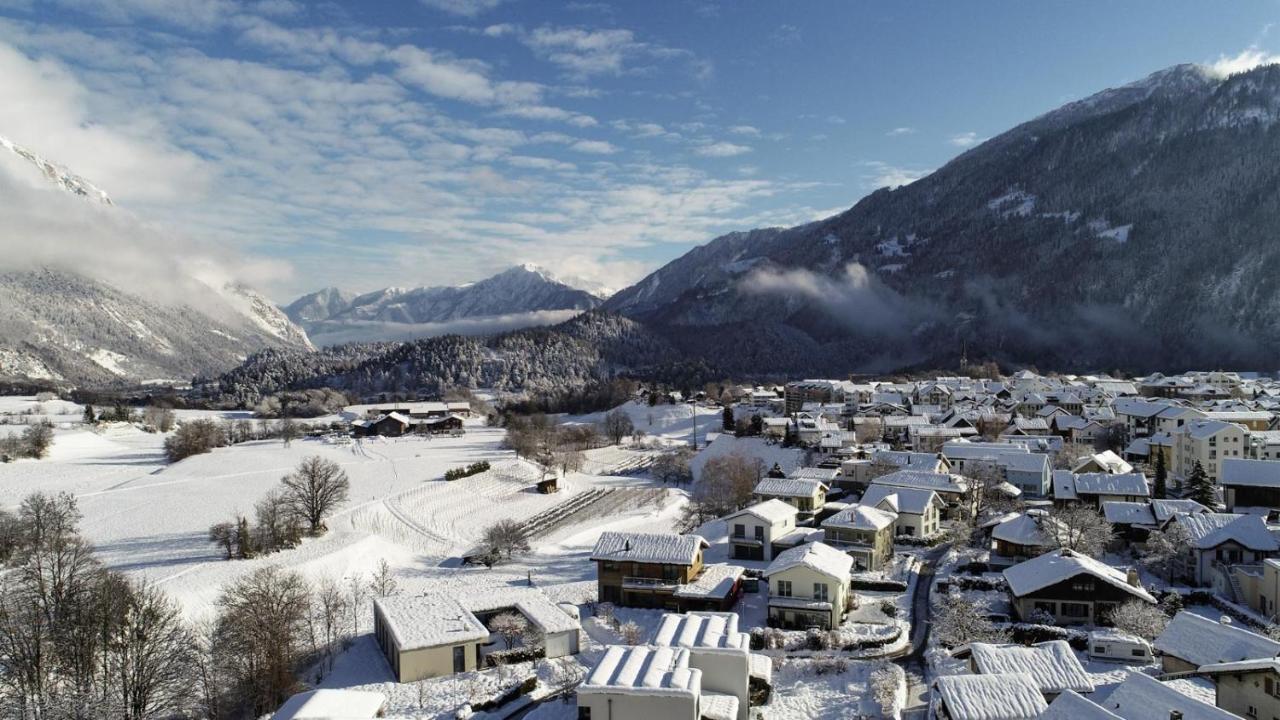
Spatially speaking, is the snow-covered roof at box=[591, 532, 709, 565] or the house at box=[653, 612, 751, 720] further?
the snow-covered roof at box=[591, 532, 709, 565]

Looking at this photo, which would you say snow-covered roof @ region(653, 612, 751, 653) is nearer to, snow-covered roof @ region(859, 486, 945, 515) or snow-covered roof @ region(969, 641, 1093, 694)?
snow-covered roof @ region(969, 641, 1093, 694)

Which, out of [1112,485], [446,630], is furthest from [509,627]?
[1112,485]

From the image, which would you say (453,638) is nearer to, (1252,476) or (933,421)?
(1252,476)

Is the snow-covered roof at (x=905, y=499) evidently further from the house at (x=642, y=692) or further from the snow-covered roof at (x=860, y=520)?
the house at (x=642, y=692)

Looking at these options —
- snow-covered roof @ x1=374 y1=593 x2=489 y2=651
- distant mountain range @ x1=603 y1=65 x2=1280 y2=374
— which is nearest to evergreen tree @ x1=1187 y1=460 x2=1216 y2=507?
snow-covered roof @ x1=374 y1=593 x2=489 y2=651

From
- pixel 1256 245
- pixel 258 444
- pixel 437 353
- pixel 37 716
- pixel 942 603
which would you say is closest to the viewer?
pixel 37 716

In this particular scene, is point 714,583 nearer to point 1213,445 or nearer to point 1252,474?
point 1252,474

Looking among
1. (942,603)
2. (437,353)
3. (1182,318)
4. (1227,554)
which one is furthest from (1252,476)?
(437,353)
